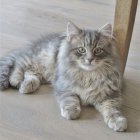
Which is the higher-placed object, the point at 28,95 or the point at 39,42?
the point at 39,42

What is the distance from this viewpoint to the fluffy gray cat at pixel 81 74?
4.78 ft

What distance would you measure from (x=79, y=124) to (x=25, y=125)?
0.22 meters

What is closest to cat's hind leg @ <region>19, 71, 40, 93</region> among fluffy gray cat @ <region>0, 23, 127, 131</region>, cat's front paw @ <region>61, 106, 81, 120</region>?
fluffy gray cat @ <region>0, 23, 127, 131</region>

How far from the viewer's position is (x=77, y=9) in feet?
8.34

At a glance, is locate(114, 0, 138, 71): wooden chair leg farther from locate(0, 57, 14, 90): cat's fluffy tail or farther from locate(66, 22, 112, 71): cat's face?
locate(0, 57, 14, 90): cat's fluffy tail

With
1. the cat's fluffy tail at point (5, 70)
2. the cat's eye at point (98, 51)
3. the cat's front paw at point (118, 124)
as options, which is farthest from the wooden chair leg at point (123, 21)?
the cat's fluffy tail at point (5, 70)

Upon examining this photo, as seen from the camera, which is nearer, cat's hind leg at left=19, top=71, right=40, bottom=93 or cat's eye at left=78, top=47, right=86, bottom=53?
cat's eye at left=78, top=47, right=86, bottom=53

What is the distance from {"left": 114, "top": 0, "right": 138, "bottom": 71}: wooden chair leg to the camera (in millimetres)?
1508

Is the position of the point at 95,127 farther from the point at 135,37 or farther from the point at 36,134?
the point at 135,37

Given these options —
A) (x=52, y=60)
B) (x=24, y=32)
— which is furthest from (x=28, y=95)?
(x=24, y=32)

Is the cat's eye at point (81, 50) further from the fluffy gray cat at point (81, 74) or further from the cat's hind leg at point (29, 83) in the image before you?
the cat's hind leg at point (29, 83)

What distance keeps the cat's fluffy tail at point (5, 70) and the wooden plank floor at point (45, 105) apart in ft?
0.11

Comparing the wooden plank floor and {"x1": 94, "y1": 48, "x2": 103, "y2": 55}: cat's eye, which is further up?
{"x1": 94, "y1": 48, "x2": 103, "y2": 55}: cat's eye

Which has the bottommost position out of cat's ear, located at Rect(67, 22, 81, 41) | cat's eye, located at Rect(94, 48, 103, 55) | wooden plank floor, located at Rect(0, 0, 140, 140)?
wooden plank floor, located at Rect(0, 0, 140, 140)
